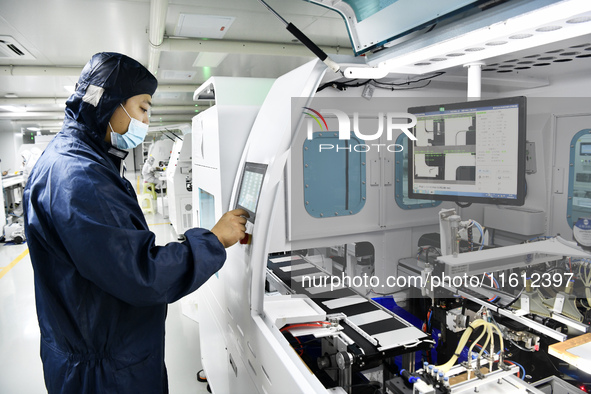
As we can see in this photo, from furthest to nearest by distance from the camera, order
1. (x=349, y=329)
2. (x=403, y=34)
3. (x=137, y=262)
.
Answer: (x=349, y=329)
(x=137, y=262)
(x=403, y=34)

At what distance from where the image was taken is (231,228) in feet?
5.22

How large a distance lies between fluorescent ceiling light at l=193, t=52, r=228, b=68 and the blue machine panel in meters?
3.00

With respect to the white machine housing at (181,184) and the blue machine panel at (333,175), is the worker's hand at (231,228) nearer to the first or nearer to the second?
the blue machine panel at (333,175)

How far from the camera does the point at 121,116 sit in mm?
1527

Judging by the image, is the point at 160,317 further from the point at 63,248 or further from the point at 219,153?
the point at 219,153

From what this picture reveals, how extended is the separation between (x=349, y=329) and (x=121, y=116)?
1.25 m

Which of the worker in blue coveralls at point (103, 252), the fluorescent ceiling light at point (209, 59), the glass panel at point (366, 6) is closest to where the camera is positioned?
the glass panel at point (366, 6)

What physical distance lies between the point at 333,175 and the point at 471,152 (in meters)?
0.95

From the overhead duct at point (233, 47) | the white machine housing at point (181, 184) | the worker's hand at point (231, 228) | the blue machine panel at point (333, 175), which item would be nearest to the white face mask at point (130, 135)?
the worker's hand at point (231, 228)

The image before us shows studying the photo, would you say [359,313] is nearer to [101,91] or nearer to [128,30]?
[101,91]

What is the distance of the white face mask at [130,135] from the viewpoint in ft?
5.01

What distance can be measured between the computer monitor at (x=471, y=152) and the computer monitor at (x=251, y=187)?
125 centimetres

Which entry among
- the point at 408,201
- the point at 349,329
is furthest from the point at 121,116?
the point at 408,201

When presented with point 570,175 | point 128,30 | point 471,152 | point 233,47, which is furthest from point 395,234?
point 128,30
